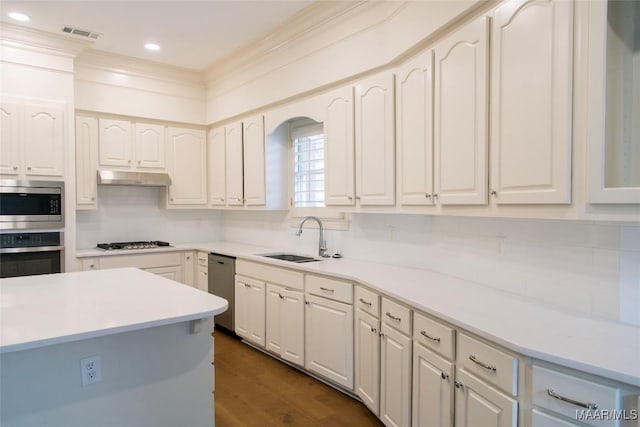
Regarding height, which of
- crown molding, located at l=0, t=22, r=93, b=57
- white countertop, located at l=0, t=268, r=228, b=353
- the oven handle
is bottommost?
white countertop, located at l=0, t=268, r=228, b=353

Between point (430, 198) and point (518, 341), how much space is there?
110 cm

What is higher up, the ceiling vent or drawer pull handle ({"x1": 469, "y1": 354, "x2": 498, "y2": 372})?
the ceiling vent

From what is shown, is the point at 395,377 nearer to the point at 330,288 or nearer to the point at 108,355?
the point at 330,288

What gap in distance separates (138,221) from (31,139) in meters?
1.52

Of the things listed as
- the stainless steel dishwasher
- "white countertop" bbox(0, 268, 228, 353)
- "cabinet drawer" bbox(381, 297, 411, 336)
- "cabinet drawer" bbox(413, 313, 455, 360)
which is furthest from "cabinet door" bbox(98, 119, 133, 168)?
"cabinet drawer" bbox(413, 313, 455, 360)

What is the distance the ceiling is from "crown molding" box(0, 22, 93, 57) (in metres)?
0.08

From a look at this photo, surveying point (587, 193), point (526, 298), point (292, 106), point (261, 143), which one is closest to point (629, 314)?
point (526, 298)

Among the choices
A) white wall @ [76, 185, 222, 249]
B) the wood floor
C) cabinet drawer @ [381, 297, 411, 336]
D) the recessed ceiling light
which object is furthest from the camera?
white wall @ [76, 185, 222, 249]

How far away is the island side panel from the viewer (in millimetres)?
1545

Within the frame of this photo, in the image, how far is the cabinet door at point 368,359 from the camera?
247 cm

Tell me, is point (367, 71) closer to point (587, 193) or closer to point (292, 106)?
point (292, 106)

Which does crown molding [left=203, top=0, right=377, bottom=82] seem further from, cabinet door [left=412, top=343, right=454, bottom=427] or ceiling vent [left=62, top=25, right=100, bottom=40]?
cabinet door [left=412, top=343, right=454, bottom=427]

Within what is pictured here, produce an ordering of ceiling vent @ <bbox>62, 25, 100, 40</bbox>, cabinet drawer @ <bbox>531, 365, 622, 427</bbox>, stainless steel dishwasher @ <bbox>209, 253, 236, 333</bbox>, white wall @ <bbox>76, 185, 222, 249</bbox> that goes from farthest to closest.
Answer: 1. white wall @ <bbox>76, 185, 222, 249</bbox>
2. stainless steel dishwasher @ <bbox>209, 253, 236, 333</bbox>
3. ceiling vent @ <bbox>62, 25, 100, 40</bbox>
4. cabinet drawer @ <bbox>531, 365, 622, 427</bbox>

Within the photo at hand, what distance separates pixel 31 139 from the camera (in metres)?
3.67
